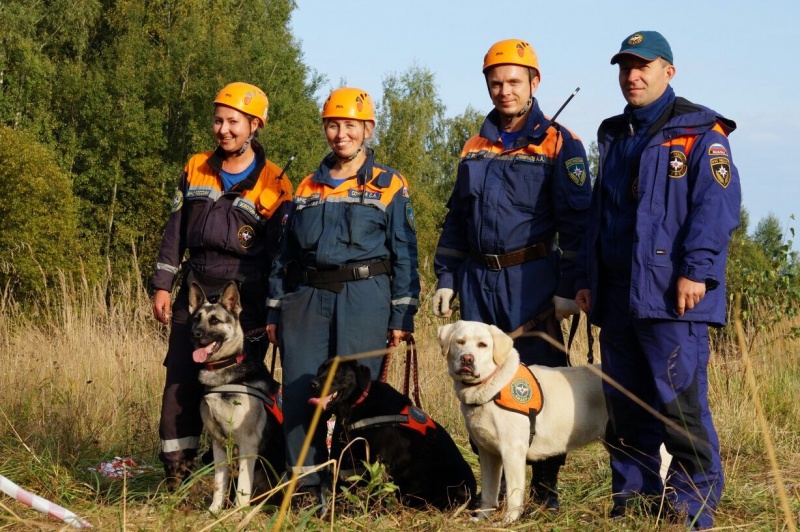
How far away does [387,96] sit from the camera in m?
52.5

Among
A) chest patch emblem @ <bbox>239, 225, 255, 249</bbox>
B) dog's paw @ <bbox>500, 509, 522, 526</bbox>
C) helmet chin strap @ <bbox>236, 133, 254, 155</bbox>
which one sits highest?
helmet chin strap @ <bbox>236, 133, 254, 155</bbox>

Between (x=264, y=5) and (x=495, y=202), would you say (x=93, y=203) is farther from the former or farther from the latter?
(x=495, y=202)

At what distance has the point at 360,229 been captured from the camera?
5.09 m

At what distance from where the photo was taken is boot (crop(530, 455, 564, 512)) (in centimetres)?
507

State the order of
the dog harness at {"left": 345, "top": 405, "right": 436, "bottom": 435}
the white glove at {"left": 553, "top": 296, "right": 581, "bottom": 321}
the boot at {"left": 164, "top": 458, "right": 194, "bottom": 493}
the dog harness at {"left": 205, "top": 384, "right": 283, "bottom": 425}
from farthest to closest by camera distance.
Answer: the boot at {"left": 164, "top": 458, "right": 194, "bottom": 493}
the dog harness at {"left": 205, "top": 384, "right": 283, "bottom": 425}
the dog harness at {"left": 345, "top": 405, "right": 436, "bottom": 435}
the white glove at {"left": 553, "top": 296, "right": 581, "bottom": 321}

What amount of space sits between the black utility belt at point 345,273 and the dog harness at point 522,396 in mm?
1028

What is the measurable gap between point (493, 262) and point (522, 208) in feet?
1.11

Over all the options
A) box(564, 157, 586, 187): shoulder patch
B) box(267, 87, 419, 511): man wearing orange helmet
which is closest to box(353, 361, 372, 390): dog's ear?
box(267, 87, 419, 511): man wearing orange helmet

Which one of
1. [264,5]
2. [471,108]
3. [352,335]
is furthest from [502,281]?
[471,108]

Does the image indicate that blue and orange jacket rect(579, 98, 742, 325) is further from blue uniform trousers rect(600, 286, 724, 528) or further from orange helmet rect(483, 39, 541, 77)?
orange helmet rect(483, 39, 541, 77)

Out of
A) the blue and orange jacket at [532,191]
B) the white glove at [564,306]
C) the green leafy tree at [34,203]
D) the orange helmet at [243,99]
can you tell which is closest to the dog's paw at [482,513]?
the white glove at [564,306]

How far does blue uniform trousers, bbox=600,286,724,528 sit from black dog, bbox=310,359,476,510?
1078 mm

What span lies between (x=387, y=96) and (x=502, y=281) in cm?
4871

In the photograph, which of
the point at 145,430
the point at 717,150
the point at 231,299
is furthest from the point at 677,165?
the point at 145,430
